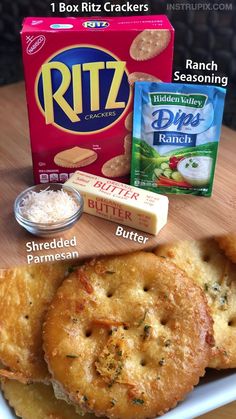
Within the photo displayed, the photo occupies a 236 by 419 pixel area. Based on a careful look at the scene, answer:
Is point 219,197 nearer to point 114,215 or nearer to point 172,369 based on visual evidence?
point 114,215

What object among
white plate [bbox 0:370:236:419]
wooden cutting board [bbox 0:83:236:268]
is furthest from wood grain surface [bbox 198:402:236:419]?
wooden cutting board [bbox 0:83:236:268]

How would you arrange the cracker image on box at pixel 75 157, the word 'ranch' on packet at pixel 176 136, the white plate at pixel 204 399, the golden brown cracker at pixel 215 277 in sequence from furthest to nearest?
the cracker image on box at pixel 75 157
the word 'ranch' on packet at pixel 176 136
the golden brown cracker at pixel 215 277
the white plate at pixel 204 399

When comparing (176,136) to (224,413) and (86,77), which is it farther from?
(224,413)

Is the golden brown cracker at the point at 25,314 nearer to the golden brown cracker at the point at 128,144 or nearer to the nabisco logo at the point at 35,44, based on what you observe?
the golden brown cracker at the point at 128,144

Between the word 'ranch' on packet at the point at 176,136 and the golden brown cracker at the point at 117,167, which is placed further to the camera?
the golden brown cracker at the point at 117,167

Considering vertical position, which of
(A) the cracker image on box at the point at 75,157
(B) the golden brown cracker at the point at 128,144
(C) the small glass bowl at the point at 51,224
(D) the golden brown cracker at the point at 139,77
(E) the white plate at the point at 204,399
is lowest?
(E) the white plate at the point at 204,399

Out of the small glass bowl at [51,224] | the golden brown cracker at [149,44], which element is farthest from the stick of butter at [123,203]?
the golden brown cracker at [149,44]

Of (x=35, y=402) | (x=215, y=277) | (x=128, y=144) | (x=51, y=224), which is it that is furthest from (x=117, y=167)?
(x=35, y=402)
